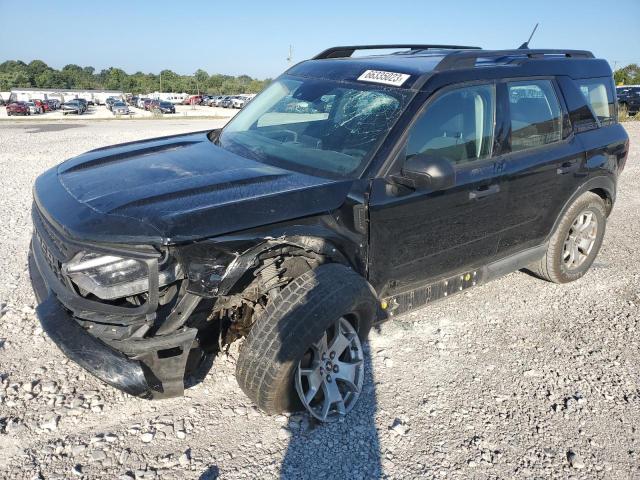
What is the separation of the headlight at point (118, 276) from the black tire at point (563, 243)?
3403 millimetres

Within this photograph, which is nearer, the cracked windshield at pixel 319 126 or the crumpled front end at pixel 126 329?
the crumpled front end at pixel 126 329

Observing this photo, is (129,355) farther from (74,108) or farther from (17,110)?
(74,108)

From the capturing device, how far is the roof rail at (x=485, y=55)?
134 inches

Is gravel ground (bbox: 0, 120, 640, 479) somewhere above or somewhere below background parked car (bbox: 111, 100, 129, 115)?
below

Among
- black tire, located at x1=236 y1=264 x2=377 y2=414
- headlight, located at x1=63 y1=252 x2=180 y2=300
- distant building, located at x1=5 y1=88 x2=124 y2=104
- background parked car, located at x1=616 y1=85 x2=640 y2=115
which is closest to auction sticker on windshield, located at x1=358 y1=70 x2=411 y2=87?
black tire, located at x1=236 y1=264 x2=377 y2=414

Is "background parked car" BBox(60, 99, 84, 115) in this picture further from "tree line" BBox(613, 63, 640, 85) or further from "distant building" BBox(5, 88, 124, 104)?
"tree line" BBox(613, 63, 640, 85)

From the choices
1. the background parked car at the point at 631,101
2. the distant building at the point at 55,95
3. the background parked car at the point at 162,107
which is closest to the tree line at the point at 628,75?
the background parked car at the point at 631,101

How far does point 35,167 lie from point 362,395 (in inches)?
362

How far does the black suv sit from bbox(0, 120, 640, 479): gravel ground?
0.29 m

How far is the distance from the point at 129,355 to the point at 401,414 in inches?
61.5

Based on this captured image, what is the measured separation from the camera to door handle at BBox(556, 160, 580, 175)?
13.3 ft

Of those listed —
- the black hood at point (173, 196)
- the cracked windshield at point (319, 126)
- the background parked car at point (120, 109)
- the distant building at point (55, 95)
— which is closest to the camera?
the black hood at point (173, 196)

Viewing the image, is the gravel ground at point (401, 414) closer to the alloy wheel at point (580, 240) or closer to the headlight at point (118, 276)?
the alloy wheel at point (580, 240)

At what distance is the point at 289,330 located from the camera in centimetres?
261
